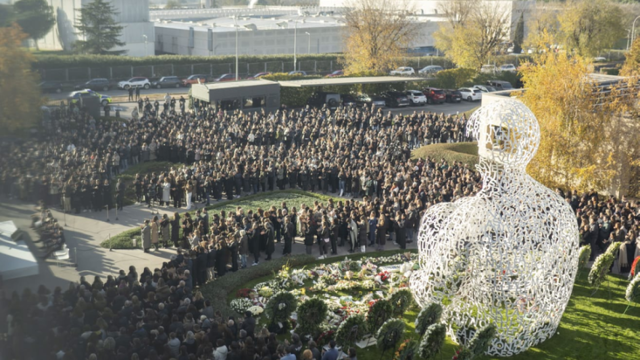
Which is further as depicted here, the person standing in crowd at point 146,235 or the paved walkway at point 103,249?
the person standing in crowd at point 146,235

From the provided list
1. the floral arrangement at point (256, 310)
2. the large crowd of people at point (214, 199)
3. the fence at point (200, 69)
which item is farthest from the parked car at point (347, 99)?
the floral arrangement at point (256, 310)

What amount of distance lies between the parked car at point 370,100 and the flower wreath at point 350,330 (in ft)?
110

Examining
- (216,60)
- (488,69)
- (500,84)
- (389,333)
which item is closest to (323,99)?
(500,84)

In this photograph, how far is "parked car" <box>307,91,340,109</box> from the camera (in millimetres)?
46531

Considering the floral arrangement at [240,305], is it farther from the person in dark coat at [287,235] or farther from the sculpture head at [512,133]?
the sculpture head at [512,133]

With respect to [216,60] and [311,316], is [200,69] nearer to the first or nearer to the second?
[216,60]

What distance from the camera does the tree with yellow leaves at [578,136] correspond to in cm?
2547

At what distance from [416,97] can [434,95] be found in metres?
2.15

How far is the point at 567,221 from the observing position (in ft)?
49.3

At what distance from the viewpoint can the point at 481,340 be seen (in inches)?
535

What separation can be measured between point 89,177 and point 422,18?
71.7 metres

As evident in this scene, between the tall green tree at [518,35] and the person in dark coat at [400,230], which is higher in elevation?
the tall green tree at [518,35]

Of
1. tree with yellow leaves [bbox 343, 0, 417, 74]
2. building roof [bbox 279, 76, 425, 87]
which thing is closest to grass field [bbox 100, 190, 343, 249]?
building roof [bbox 279, 76, 425, 87]

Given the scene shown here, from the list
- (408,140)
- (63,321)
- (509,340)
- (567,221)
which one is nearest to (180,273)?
(63,321)
